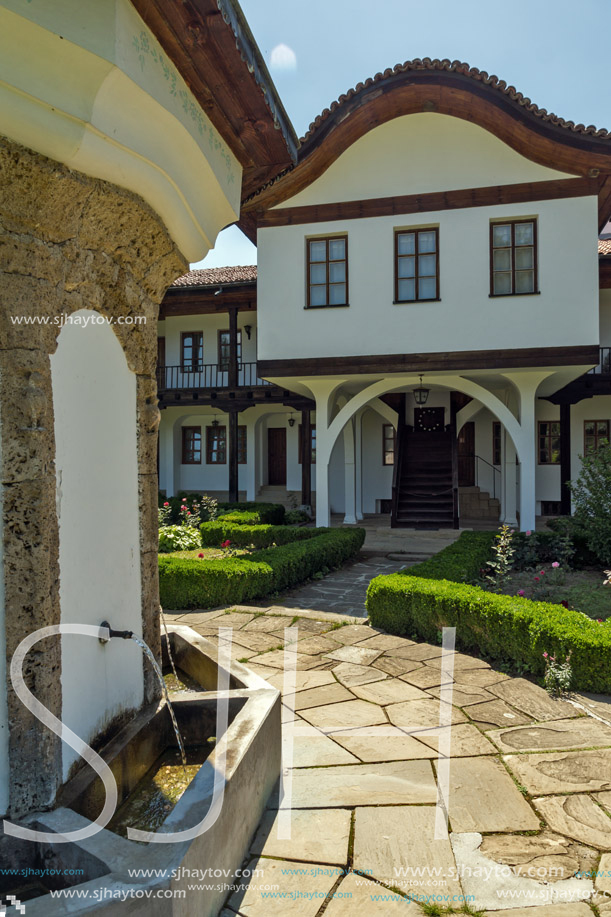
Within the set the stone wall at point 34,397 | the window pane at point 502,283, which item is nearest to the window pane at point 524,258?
the window pane at point 502,283

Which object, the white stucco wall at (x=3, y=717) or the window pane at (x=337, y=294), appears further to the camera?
the window pane at (x=337, y=294)

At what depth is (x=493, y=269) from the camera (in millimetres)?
10086

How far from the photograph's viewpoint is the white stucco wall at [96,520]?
7.40 feet

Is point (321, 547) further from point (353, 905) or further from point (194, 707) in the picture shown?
point (353, 905)

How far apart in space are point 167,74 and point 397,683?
380 cm

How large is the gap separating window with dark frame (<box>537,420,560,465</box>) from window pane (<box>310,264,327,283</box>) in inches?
300

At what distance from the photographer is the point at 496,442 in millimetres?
15688

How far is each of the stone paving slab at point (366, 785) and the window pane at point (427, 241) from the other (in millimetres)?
9093

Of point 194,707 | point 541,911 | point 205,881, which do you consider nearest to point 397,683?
point 194,707

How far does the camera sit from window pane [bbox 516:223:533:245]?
9945mm

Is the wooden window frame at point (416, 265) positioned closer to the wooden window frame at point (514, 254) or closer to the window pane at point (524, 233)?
the wooden window frame at point (514, 254)

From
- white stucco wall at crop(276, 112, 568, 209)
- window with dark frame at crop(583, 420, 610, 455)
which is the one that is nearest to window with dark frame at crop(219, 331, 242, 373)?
white stucco wall at crop(276, 112, 568, 209)

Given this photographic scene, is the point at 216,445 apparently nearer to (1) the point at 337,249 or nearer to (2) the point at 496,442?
(2) the point at 496,442

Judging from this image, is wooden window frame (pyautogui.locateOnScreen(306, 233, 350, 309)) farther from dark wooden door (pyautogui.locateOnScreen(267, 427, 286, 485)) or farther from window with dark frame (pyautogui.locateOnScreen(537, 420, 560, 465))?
dark wooden door (pyautogui.locateOnScreen(267, 427, 286, 485))
